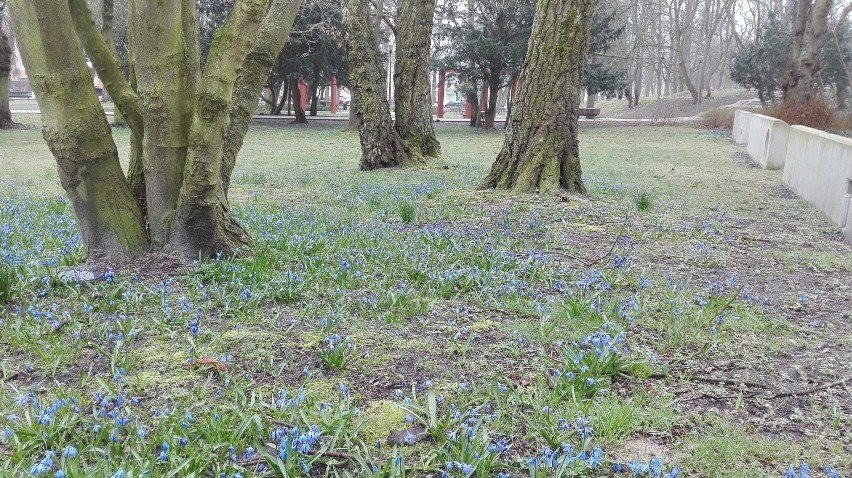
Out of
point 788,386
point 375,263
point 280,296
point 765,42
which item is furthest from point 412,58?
point 765,42

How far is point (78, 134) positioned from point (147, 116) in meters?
0.46

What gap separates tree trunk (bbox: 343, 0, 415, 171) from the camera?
1274cm

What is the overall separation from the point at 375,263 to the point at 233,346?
5.63 feet

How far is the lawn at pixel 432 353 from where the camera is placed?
2.47 m

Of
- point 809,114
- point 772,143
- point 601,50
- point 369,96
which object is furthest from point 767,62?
point 369,96

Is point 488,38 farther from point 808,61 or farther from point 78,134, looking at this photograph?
point 78,134

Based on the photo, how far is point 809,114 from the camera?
2152cm

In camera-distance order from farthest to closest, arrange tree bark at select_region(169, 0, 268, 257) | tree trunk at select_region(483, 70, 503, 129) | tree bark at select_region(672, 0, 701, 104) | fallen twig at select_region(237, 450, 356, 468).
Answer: tree bark at select_region(672, 0, 701, 104) → tree trunk at select_region(483, 70, 503, 129) → tree bark at select_region(169, 0, 268, 257) → fallen twig at select_region(237, 450, 356, 468)

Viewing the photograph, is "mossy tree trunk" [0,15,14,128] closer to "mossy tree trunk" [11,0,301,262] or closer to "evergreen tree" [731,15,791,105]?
"mossy tree trunk" [11,0,301,262]

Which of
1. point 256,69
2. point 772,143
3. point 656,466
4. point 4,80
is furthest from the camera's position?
point 4,80

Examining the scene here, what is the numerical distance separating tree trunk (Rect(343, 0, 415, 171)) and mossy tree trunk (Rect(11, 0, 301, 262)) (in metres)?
7.94

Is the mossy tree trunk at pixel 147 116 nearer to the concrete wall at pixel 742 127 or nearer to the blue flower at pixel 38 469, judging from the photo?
the blue flower at pixel 38 469

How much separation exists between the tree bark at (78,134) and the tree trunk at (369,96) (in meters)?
8.68

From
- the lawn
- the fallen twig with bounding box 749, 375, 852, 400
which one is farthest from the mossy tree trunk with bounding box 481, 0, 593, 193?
the fallen twig with bounding box 749, 375, 852, 400
